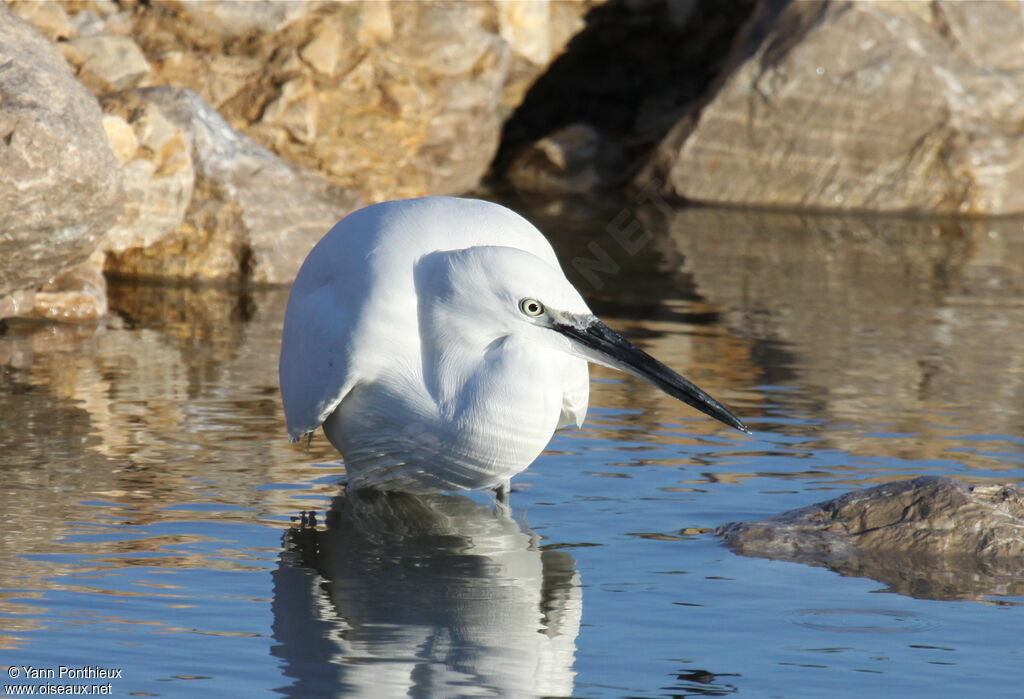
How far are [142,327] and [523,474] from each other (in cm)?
363

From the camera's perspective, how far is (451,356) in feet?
17.1

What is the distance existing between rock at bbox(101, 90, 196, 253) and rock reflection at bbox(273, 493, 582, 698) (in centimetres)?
467

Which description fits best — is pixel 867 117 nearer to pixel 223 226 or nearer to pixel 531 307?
pixel 223 226

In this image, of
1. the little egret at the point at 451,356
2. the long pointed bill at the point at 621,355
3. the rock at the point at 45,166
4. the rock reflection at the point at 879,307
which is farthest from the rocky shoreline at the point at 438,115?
the long pointed bill at the point at 621,355

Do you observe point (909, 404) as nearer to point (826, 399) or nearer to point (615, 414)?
point (826, 399)

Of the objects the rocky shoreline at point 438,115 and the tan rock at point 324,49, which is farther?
the tan rock at point 324,49

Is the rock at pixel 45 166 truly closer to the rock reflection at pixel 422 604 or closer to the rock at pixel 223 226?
the rock at pixel 223 226

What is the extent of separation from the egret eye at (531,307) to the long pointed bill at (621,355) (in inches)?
2.7

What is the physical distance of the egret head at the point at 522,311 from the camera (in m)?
5.21

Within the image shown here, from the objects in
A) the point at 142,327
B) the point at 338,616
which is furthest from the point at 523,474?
the point at 142,327

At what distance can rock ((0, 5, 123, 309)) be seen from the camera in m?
7.71

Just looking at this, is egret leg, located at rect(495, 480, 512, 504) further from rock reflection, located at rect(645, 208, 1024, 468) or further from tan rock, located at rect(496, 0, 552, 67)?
tan rock, located at rect(496, 0, 552, 67)

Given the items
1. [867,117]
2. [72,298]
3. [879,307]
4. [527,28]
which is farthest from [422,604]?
[867,117]

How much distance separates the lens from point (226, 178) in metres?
10.6
